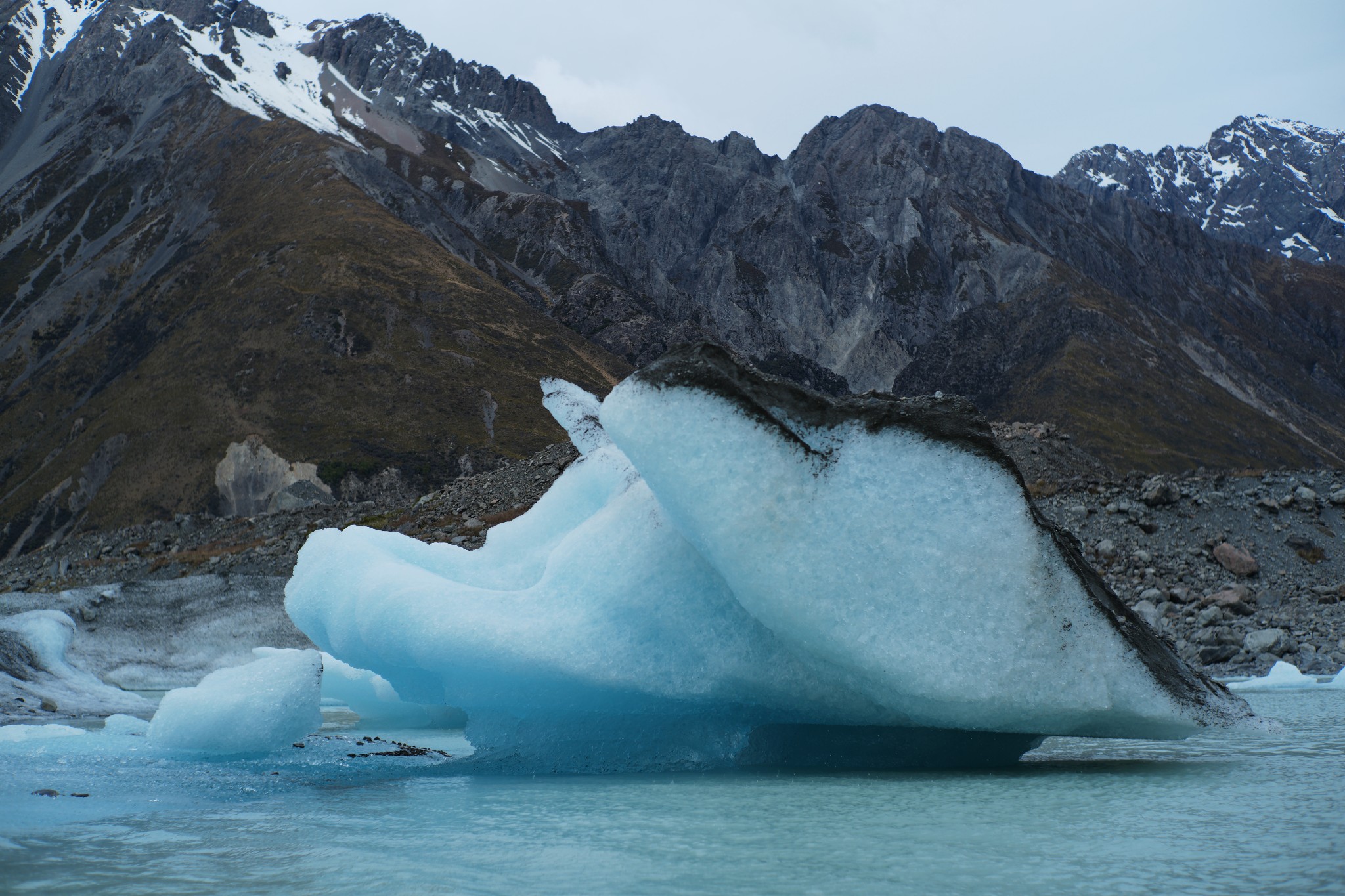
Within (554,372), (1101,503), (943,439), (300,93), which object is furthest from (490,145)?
(943,439)

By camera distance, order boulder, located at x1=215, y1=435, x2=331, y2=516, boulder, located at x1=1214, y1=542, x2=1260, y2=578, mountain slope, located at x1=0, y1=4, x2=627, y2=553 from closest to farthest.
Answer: boulder, located at x1=1214, y1=542, x2=1260, y2=578 → boulder, located at x1=215, y1=435, x2=331, y2=516 → mountain slope, located at x1=0, y1=4, x2=627, y2=553

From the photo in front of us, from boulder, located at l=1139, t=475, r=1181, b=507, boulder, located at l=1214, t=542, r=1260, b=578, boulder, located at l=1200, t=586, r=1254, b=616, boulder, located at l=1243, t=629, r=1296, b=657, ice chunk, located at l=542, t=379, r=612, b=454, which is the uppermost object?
boulder, located at l=1139, t=475, r=1181, b=507

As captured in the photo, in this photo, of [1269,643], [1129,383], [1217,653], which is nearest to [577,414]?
[1217,653]

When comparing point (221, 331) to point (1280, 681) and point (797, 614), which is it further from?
point (797, 614)

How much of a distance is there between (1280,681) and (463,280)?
99974 mm

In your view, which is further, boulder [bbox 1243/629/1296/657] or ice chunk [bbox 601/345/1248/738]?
boulder [bbox 1243/629/1296/657]

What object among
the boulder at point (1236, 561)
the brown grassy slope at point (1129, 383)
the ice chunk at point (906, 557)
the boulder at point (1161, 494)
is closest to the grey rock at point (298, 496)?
the boulder at point (1161, 494)

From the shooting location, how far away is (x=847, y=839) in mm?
4211

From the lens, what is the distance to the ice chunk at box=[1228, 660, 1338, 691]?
13648 millimetres

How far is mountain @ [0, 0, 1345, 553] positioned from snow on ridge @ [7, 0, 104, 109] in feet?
2.53

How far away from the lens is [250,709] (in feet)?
25.6

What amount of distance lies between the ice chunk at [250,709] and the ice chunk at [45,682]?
4918mm

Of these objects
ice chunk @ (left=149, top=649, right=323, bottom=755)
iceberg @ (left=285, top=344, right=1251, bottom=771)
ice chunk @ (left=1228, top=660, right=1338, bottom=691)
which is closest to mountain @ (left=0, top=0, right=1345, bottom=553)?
ice chunk @ (left=1228, top=660, right=1338, bottom=691)

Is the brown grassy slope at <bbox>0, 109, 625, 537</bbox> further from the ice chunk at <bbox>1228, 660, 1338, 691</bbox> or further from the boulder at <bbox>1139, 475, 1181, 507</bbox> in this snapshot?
the ice chunk at <bbox>1228, 660, 1338, 691</bbox>
